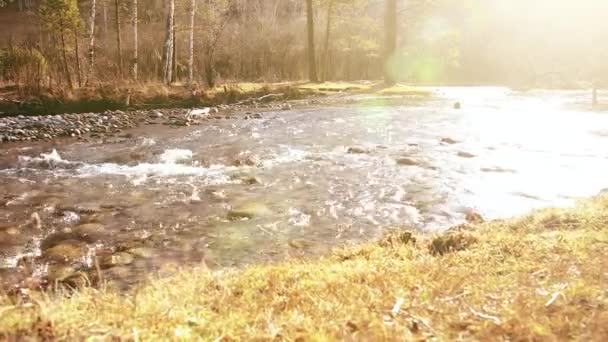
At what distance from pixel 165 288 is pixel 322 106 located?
19371 mm

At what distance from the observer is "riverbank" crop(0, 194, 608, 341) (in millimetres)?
2818

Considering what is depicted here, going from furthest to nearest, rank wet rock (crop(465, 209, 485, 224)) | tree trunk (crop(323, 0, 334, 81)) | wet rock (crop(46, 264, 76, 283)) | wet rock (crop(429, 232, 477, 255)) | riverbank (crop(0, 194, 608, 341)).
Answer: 1. tree trunk (crop(323, 0, 334, 81))
2. wet rock (crop(465, 209, 485, 224))
3. wet rock (crop(46, 264, 76, 283))
4. wet rock (crop(429, 232, 477, 255))
5. riverbank (crop(0, 194, 608, 341))

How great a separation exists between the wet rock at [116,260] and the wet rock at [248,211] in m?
1.92

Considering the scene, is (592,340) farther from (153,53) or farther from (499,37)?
(499,37)

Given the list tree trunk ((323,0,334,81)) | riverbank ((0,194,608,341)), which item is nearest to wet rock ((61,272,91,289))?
riverbank ((0,194,608,341))

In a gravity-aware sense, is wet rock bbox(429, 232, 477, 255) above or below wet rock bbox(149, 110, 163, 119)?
below

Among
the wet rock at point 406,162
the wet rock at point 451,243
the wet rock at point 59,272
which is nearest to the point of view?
the wet rock at point 451,243

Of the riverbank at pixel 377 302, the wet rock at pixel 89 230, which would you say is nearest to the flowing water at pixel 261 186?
the wet rock at pixel 89 230

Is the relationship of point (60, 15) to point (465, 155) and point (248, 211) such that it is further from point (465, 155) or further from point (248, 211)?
point (465, 155)

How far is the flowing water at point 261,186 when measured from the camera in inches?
256

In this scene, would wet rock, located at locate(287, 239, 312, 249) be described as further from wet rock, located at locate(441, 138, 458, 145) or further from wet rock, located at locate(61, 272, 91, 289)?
wet rock, located at locate(441, 138, 458, 145)

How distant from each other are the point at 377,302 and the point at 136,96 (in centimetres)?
1926

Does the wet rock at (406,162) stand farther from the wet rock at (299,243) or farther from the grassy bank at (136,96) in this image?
the grassy bank at (136,96)

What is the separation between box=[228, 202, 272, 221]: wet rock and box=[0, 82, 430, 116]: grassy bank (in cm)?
1351
